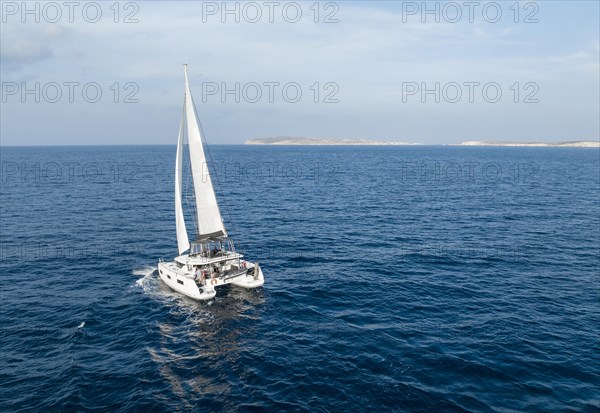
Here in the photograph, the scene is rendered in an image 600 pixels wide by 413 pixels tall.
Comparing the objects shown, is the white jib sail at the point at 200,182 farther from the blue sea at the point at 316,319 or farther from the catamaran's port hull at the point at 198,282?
the blue sea at the point at 316,319

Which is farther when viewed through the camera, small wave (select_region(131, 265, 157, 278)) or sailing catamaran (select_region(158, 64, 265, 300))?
small wave (select_region(131, 265, 157, 278))

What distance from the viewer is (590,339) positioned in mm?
28328

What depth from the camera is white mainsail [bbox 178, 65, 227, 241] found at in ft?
129

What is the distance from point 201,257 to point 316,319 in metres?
13.6

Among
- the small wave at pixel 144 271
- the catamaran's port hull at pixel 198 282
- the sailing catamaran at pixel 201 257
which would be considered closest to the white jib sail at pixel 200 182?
the sailing catamaran at pixel 201 257

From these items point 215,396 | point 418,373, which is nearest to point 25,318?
point 215,396

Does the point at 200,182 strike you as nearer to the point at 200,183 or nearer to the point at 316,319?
the point at 200,183

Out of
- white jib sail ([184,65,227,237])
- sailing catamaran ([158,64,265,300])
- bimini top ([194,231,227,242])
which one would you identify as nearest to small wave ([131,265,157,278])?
sailing catamaran ([158,64,265,300])

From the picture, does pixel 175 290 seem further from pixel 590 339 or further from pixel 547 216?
pixel 547 216

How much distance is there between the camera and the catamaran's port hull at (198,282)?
35.5m

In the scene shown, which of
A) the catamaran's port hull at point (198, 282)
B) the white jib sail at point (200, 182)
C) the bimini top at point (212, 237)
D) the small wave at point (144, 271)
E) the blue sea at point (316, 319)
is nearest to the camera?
the blue sea at point (316, 319)

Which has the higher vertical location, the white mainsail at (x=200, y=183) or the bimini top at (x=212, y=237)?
the white mainsail at (x=200, y=183)

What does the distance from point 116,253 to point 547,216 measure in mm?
65468

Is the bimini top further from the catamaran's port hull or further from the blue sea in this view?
the blue sea
